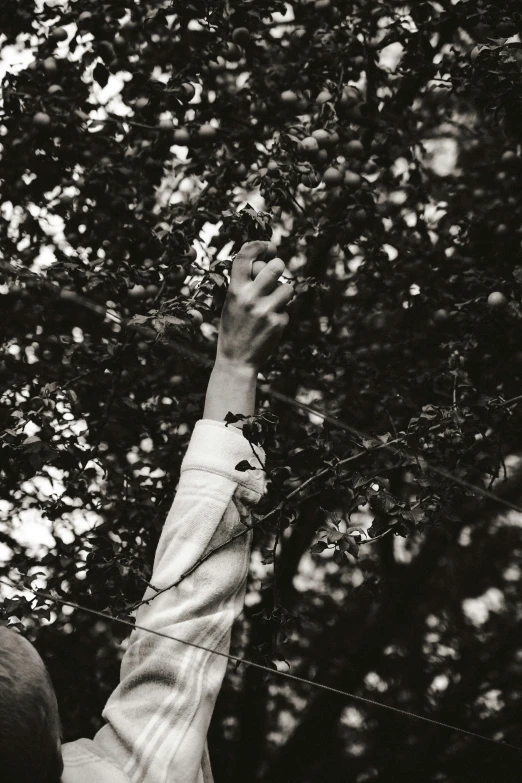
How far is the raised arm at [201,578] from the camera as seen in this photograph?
1.30 metres

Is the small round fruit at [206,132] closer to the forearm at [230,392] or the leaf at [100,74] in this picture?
the leaf at [100,74]

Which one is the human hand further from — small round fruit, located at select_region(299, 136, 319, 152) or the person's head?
small round fruit, located at select_region(299, 136, 319, 152)

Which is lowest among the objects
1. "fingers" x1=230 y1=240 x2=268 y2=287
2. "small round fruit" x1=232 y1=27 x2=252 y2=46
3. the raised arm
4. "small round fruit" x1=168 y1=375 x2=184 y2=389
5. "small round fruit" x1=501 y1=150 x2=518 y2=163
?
the raised arm

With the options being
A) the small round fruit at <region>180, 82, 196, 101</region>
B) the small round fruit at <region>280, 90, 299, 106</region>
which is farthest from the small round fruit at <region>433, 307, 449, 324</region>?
the small round fruit at <region>180, 82, 196, 101</region>

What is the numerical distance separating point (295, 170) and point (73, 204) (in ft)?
3.76

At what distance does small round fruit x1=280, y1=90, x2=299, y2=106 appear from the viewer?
2.97 m

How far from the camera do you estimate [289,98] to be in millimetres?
2975

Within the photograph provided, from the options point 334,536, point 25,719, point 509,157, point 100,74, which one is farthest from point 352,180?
point 25,719

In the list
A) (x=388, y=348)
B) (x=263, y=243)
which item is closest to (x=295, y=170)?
(x=263, y=243)

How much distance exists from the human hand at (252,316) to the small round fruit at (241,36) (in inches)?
69.4

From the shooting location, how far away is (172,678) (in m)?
1.32

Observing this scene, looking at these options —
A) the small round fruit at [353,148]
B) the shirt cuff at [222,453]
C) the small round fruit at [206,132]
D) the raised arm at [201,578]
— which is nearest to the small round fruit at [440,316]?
the small round fruit at [353,148]

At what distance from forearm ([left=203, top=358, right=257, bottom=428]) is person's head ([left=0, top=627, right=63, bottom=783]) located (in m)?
0.60

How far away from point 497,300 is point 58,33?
1.86 metres
